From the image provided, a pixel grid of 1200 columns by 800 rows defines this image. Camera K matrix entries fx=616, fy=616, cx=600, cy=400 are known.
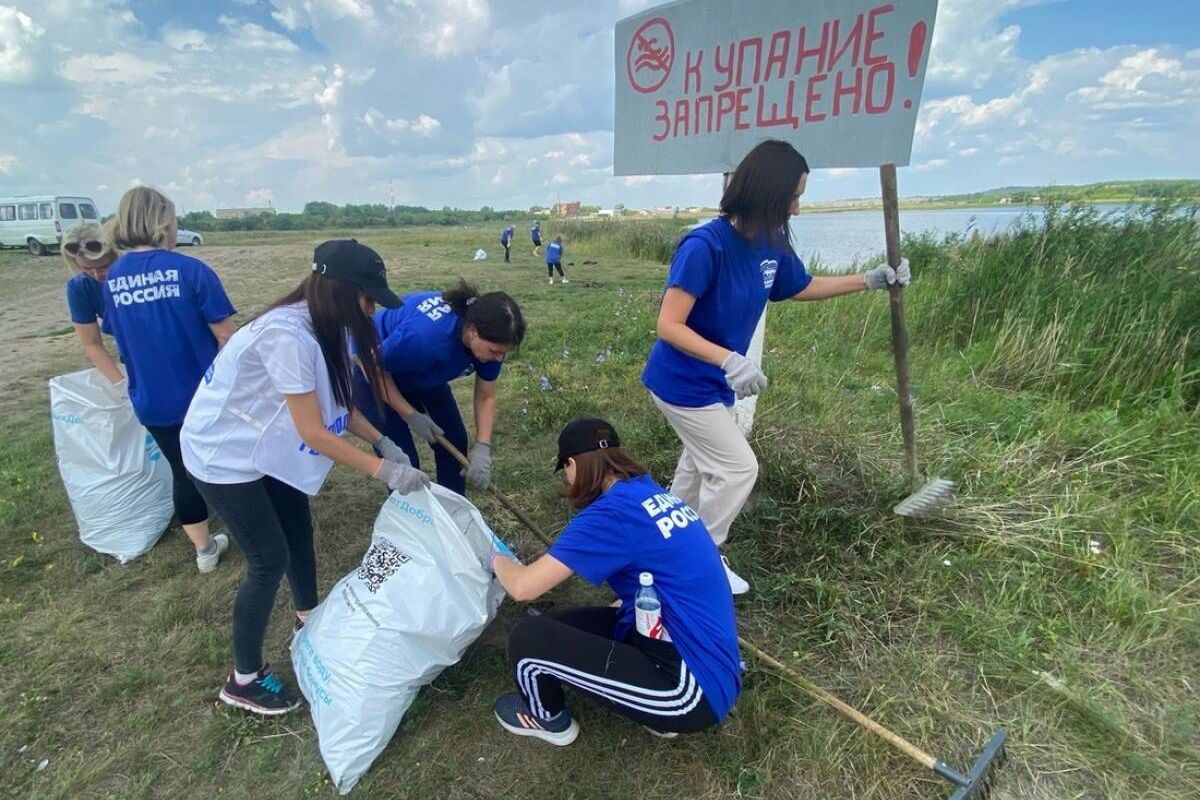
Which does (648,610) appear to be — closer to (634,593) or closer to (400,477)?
(634,593)

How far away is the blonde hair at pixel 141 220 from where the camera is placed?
2.29 meters

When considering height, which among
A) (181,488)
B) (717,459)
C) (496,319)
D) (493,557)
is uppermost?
(496,319)

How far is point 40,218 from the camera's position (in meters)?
16.5

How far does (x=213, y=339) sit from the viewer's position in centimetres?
245

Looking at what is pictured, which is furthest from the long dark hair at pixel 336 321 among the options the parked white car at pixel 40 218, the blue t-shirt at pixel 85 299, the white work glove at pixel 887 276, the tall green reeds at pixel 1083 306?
the parked white car at pixel 40 218

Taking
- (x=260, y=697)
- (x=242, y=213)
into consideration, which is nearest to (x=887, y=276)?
(x=260, y=697)

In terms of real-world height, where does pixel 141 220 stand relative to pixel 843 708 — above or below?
above

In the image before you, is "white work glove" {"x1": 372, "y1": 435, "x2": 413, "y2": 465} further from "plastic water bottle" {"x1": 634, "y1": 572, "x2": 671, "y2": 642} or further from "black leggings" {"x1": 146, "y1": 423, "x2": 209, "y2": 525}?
"plastic water bottle" {"x1": 634, "y1": 572, "x2": 671, "y2": 642}

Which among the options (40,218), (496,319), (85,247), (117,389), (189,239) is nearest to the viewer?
(496,319)

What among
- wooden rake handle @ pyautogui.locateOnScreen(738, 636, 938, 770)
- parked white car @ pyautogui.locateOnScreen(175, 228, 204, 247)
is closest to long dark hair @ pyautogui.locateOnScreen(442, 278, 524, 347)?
wooden rake handle @ pyautogui.locateOnScreen(738, 636, 938, 770)

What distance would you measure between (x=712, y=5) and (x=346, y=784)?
3.12 meters

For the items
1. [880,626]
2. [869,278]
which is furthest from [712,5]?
[880,626]

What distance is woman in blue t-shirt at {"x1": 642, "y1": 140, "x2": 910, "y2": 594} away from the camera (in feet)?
6.58

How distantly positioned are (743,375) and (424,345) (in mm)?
1182
